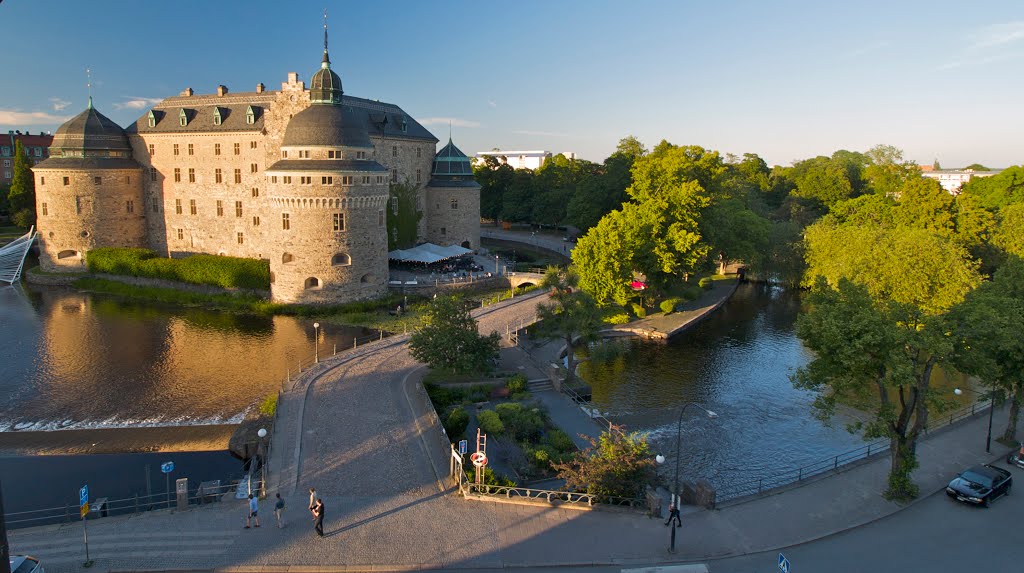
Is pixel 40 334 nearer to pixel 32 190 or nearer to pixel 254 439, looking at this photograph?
pixel 254 439

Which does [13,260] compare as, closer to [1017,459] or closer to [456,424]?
[456,424]

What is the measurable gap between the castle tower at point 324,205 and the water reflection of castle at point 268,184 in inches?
3.2

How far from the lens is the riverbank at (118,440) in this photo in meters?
27.1

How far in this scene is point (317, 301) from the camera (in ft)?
156

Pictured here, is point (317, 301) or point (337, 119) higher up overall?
point (337, 119)

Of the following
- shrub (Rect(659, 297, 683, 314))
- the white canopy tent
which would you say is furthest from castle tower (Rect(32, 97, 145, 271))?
shrub (Rect(659, 297, 683, 314))

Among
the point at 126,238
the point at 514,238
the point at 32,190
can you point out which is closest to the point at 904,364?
the point at 126,238

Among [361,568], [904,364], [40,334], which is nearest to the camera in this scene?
[361,568]

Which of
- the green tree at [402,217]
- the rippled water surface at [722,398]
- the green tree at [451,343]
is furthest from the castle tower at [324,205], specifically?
the rippled water surface at [722,398]

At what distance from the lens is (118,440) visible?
27906 millimetres

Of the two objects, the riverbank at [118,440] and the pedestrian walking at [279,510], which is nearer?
the pedestrian walking at [279,510]

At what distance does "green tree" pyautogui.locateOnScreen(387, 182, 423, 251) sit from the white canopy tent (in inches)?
58.4

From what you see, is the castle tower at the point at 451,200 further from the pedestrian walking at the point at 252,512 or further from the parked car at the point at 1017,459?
the parked car at the point at 1017,459

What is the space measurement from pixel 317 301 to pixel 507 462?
26.8 meters
